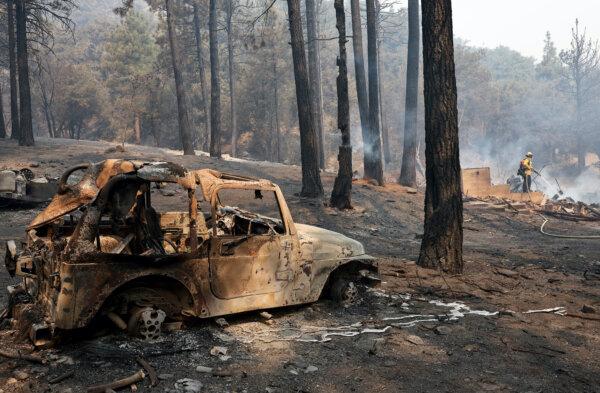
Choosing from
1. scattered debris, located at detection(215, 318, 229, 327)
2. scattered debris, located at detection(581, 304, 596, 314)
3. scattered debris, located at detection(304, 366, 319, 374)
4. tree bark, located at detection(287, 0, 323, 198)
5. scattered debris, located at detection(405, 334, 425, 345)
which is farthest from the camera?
tree bark, located at detection(287, 0, 323, 198)

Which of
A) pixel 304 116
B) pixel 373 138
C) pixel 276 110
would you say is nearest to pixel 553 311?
pixel 304 116

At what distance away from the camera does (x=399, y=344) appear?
17.5ft

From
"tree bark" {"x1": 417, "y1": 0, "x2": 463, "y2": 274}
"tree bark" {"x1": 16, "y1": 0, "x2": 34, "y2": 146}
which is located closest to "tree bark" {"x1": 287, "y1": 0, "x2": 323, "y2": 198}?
"tree bark" {"x1": 417, "y1": 0, "x2": 463, "y2": 274}

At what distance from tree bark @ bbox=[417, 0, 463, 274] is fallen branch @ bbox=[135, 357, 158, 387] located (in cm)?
537

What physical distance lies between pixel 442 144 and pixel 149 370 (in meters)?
6.05

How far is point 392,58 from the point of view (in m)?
78.0

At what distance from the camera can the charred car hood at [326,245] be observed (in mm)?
6211

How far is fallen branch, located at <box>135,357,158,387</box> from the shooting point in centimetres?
421

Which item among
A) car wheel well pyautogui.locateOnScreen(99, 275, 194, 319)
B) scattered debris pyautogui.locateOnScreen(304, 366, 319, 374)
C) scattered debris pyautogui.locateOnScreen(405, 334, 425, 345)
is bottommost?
scattered debris pyautogui.locateOnScreen(405, 334, 425, 345)

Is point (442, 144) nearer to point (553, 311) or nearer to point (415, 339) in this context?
point (553, 311)

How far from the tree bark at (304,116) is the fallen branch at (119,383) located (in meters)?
11.4

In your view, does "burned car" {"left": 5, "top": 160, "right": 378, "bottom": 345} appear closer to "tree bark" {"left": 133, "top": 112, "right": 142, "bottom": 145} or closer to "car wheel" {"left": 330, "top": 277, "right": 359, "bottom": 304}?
"car wheel" {"left": 330, "top": 277, "right": 359, "bottom": 304}

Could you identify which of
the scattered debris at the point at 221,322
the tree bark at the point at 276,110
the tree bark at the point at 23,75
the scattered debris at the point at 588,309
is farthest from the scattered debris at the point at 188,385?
the tree bark at the point at 276,110

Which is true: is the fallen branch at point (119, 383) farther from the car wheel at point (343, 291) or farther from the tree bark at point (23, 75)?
the tree bark at point (23, 75)
